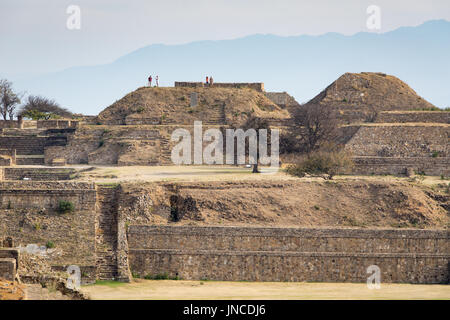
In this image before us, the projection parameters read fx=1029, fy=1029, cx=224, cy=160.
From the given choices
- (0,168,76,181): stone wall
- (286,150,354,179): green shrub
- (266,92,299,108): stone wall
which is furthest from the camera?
(266,92,299,108): stone wall

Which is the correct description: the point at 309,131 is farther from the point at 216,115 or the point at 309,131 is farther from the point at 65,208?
the point at 65,208

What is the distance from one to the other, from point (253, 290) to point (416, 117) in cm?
2948

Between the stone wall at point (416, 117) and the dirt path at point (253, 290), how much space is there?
24480mm

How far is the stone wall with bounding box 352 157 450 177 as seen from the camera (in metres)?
59.6

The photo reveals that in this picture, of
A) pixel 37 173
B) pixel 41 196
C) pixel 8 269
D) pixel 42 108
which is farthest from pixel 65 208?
pixel 42 108

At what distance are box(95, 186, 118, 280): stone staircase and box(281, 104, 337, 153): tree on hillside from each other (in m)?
16.7

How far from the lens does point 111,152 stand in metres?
65.2

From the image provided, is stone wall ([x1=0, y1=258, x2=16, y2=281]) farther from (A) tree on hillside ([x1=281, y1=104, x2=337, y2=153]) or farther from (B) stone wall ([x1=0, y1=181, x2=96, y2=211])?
(A) tree on hillside ([x1=281, y1=104, x2=337, y2=153])

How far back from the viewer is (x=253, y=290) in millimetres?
43438

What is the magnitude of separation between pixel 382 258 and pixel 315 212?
17.0 ft

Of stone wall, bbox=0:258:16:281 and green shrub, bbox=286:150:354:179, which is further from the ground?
green shrub, bbox=286:150:354:179

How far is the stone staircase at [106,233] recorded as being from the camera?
148ft

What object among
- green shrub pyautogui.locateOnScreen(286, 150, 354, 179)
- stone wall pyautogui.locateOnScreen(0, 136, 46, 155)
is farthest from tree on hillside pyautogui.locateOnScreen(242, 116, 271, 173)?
stone wall pyautogui.locateOnScreen(0, 136, 46, 155)

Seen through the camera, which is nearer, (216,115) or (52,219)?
(52,219)
